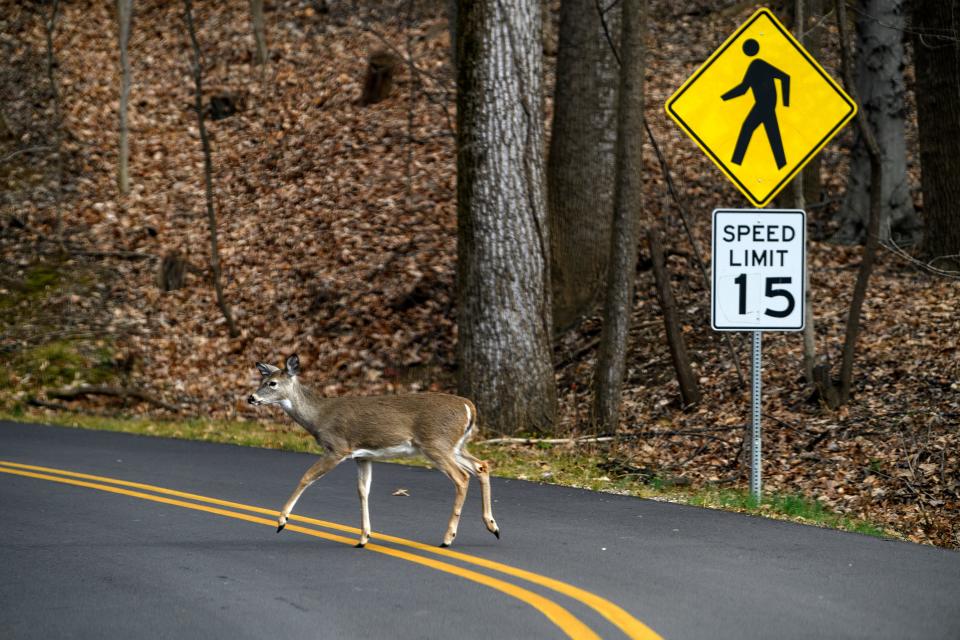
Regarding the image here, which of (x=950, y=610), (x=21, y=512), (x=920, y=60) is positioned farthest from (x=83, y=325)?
(x=950, y=610)

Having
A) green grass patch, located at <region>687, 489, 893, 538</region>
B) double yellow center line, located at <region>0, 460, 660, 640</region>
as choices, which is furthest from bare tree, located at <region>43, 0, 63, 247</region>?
green grass patch, located at <region>687, 489, 893, 538</region>

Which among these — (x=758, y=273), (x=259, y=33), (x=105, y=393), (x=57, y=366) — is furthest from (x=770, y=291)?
(x=259, y=33)

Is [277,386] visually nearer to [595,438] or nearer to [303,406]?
[303,406]

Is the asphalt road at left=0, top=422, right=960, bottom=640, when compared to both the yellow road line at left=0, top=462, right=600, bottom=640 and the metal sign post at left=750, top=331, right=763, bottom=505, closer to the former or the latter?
the yellow road line at left=0, top=462, right=600, bottom=640

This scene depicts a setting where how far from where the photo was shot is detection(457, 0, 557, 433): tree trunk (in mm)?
15609

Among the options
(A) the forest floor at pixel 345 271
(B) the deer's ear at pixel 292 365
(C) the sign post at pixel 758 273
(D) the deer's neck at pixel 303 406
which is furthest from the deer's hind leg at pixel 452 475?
(A) the forest floor at pixel 345 271

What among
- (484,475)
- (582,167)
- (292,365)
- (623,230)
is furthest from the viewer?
(582,167)

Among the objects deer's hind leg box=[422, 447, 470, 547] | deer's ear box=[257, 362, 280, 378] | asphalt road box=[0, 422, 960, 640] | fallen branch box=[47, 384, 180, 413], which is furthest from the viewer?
fallen branch box=[47, 384, 180, 413]

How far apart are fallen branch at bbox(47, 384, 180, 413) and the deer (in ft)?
36.7

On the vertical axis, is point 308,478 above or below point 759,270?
below

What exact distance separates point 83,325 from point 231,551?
15531 mm

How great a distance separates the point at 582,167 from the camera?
19.9 meters

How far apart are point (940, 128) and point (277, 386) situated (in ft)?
38.3

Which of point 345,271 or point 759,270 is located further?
point 345,271
